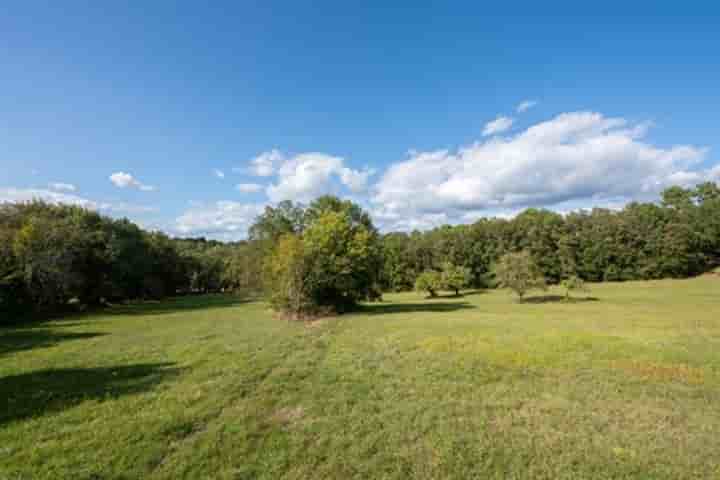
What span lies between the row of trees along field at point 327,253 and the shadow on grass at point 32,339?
32.6 feet

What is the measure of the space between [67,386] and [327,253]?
52.6 feet

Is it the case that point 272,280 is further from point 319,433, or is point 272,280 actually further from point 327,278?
point 319,433

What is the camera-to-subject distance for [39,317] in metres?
23.8

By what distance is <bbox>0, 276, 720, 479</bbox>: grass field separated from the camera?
13.6ft

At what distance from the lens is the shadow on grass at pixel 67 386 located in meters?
6.12

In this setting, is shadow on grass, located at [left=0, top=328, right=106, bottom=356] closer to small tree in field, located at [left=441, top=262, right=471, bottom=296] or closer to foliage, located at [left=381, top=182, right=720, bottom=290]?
foliage, located at [left=381, top=182, right=720, bottom=290]

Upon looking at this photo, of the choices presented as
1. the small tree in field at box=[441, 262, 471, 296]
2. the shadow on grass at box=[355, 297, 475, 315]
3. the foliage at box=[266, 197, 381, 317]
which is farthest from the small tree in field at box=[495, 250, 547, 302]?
the foliage at box=[266, 197, 381, 317]

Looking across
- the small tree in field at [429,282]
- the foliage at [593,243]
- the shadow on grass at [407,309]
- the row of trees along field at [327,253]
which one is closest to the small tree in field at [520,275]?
the row of trees along field at [327,253]

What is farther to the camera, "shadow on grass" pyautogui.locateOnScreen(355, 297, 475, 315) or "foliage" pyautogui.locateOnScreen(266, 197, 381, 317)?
"shadow on grass" pyautogui.locateOnScreen(355, 297, 475, 315)

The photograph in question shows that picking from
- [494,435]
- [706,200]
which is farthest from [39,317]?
[706,200]

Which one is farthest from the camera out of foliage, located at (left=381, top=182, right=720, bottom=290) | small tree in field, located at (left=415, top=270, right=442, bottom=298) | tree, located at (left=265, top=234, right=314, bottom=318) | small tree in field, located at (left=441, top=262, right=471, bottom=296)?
foliage, located at (left=381, top=182, right=720, bottom=290)

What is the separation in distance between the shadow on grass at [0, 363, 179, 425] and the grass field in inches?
2.1

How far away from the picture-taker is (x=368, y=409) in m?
5.84

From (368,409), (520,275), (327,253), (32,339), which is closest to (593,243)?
(520,275)
